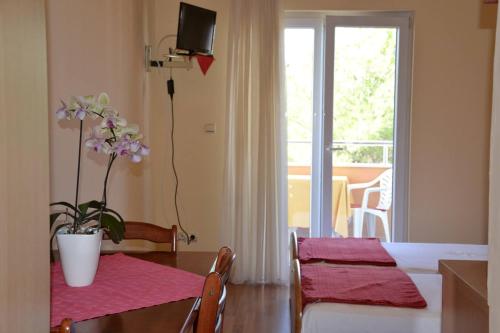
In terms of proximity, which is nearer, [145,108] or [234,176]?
[145,108]

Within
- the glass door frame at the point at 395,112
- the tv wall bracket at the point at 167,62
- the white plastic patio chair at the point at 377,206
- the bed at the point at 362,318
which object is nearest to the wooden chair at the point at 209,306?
the bed at the point at 362,318

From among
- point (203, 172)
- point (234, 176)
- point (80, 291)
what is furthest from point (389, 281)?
point (203, 172)

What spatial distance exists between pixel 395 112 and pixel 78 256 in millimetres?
3391

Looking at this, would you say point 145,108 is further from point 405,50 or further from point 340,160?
point 405,50

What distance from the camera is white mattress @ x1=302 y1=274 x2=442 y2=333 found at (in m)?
2.18

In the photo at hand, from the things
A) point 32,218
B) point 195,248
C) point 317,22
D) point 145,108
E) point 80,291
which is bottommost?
point 195,248

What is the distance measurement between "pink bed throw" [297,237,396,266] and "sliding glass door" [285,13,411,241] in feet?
3.33

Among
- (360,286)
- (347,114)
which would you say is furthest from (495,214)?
(347,114)

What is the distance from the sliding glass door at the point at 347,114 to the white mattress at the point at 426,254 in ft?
3.35

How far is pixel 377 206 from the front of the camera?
4449 millimetres

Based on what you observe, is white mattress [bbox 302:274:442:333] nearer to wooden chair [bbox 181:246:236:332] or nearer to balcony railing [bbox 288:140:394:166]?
wooden chair [bbox 181:246:236:332]

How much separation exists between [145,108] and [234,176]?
885 mm

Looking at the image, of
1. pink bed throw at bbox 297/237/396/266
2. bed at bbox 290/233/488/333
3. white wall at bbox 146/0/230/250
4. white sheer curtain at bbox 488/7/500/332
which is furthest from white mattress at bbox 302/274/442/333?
white wall at bbox 146/0/230/250

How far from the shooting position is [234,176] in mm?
4156
